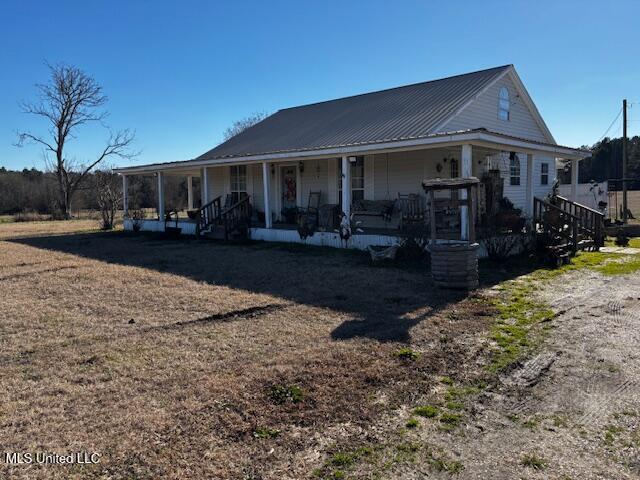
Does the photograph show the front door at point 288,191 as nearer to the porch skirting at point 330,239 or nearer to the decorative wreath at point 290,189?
the decorative wreath at point 290,189

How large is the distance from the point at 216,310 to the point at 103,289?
2.78 metres

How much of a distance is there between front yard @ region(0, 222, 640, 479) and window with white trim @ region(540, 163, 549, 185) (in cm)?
1059

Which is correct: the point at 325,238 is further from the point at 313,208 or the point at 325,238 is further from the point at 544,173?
the point at 544,173

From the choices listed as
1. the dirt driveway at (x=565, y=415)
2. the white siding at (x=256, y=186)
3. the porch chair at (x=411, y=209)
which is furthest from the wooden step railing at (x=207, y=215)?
the dirt driveway at (x=565, y=415)

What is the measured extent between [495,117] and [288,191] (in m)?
7.51

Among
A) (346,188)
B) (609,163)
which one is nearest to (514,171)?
(346,188)

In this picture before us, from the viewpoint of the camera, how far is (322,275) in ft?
30.4

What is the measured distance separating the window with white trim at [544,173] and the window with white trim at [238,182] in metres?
11.3

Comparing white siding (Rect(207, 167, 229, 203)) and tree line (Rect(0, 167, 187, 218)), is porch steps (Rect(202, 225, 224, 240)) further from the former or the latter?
tree line (Rect(0, 167, 187, 218))

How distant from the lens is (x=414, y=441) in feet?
10.5

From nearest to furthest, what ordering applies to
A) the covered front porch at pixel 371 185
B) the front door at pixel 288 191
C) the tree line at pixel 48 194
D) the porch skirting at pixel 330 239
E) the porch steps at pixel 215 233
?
the porch skirting at pixel 330 239
the covered front porch at pixel 371 185
the porch steps at pixel 215 233
the front door at pixel 288 191
the tree line at pixel 48 194

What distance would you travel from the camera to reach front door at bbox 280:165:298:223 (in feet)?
57.4

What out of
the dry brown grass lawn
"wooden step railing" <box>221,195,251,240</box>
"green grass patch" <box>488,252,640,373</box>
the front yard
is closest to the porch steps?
"wooden step railing" <box>221,195,251,240</box>

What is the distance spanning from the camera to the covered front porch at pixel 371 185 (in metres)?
12.2
